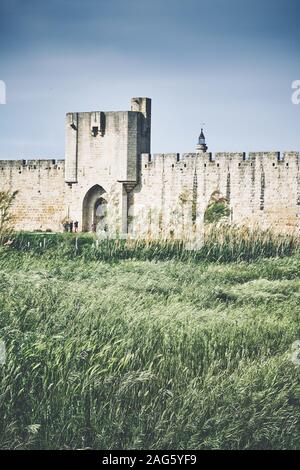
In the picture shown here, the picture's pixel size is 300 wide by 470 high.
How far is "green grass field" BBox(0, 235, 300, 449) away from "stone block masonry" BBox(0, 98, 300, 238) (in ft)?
29.8

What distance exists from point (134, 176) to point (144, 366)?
38.8ft

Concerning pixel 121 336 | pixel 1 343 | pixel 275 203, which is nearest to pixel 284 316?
pixel 121 336

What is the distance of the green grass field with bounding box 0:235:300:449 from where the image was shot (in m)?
4.52

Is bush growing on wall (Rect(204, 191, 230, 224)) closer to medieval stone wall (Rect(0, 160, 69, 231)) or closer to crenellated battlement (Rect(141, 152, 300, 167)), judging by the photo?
crenellated battlement (Rect(141, 152, 300, 167))

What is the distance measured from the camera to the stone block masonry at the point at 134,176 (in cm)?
1549

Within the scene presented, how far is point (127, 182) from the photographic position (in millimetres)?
16438

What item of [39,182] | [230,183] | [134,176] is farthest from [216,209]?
[39,182]

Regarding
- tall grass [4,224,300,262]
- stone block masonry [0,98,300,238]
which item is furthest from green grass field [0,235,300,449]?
stone block masonry [0,98,300,238]

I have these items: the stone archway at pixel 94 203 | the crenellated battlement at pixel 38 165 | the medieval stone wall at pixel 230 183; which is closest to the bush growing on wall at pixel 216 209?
the medieval stone wall at pixel 230 183

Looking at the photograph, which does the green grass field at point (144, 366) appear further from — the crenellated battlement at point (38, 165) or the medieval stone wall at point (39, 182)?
the crenellated battlement at point (38, 165)

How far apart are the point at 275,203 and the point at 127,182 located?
133 inches

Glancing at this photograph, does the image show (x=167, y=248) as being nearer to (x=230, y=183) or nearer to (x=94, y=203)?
(x=94, y=203)
